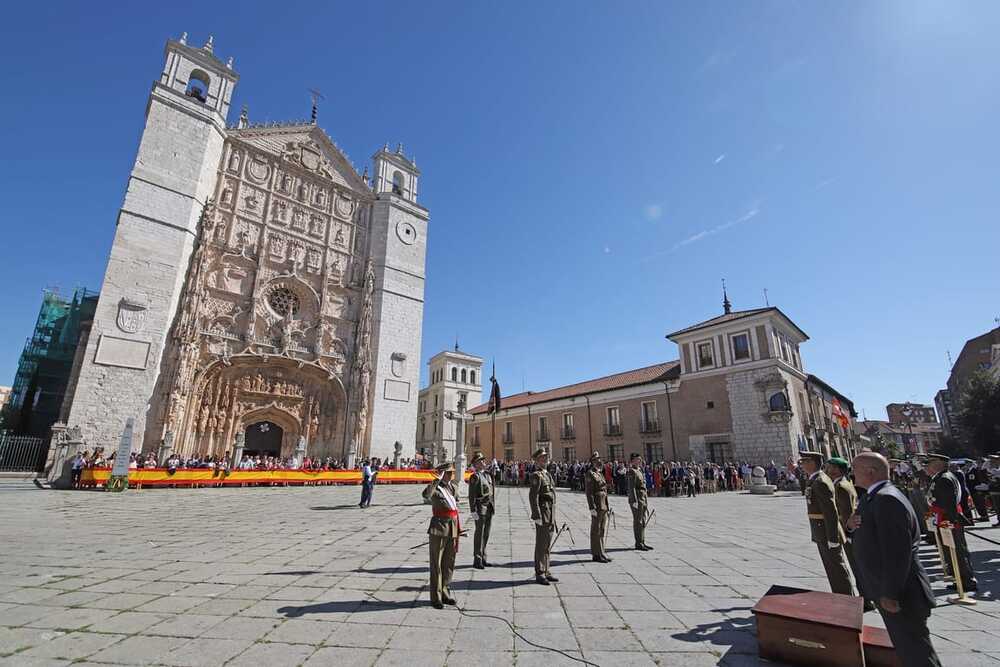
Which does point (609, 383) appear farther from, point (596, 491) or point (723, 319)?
point (596, 491)

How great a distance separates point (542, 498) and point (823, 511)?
308cm

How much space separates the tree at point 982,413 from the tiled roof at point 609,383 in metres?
16.5

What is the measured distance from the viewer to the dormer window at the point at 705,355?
2424 cm

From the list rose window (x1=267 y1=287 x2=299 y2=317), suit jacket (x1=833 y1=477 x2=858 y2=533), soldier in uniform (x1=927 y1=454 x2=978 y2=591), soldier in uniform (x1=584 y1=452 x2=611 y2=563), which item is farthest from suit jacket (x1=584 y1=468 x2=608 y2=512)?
rose window (x1=267 y1=287 x2=299 y2=317)

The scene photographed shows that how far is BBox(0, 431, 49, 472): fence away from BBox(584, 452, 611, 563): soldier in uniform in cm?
2186

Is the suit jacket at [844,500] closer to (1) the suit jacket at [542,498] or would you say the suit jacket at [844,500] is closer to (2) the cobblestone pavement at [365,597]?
(2) the cobblestone pavement at [365,597]

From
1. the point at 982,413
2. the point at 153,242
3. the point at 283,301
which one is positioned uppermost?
the point at 153,242

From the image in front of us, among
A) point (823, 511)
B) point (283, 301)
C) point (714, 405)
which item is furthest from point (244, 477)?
point (714, 405)

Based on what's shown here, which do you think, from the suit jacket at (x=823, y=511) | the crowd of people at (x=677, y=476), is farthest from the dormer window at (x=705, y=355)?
the suit jacket at (x=823, y=511)

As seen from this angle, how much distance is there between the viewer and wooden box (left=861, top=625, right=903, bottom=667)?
267 cm

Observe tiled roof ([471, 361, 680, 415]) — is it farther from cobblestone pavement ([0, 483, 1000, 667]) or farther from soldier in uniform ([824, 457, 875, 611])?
soldier in uniform ([824, 457, 875, 611])

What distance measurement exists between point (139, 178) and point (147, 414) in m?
9.92

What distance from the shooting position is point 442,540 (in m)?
4.30

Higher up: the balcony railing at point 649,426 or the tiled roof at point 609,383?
the tiled roof at point 609,383
